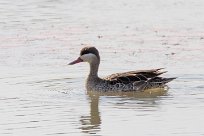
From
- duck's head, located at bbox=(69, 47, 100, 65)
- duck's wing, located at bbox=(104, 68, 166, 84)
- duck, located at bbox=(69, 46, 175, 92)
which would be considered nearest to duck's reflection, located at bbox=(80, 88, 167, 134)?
duck, located at bbox=(69, 46, 175, 92)

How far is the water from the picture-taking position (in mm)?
14203

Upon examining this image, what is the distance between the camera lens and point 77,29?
23.1 metres

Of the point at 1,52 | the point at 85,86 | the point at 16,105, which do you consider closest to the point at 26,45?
the point at 1,52

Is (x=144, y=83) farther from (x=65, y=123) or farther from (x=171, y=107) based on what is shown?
(x=65, y=123)

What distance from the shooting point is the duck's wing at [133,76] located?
17.5 m

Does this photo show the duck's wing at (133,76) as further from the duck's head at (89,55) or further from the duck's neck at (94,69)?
the duck's head at (89,55)

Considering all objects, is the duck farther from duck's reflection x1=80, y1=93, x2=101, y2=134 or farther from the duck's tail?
duck's reflection x1=80, y1=93, x2=101, y2=134

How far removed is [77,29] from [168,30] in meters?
2.38

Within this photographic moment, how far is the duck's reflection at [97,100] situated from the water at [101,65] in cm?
2

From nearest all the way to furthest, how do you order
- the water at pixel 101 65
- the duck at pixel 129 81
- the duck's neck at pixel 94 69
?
1. the water at pixel 101 65
2. the duck at pixel 129 81
3. the duck's neck at pixel 94 69

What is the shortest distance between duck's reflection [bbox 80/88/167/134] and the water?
0.02m

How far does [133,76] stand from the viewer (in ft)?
57.9

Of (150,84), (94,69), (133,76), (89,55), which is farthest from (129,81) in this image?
(89,55)

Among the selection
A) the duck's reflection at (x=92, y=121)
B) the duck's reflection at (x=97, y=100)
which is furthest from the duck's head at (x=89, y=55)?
the duck's reflection at (x=92, y=121)
